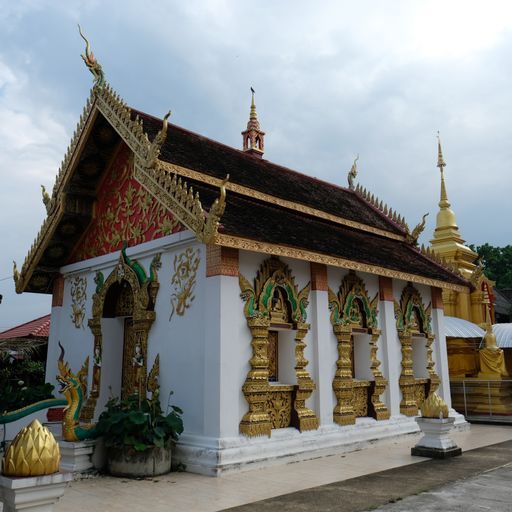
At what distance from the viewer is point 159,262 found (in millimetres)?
8039

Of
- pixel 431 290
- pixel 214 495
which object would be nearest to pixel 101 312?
pixel 214 495

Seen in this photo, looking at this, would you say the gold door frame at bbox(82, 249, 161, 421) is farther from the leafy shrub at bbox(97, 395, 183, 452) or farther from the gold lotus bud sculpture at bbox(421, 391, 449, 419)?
the gold lotus bud sculpture at bbox(421, 391, 449, 419)

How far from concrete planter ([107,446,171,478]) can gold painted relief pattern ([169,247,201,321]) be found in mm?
1859

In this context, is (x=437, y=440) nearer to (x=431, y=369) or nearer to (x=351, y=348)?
(x=351, y=348)

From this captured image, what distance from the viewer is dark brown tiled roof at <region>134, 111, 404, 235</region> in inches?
359

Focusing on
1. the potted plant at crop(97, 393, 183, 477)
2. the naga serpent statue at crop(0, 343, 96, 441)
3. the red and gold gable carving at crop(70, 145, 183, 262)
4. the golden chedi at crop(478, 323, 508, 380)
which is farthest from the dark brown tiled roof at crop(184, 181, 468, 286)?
the golden chedi at crop(478, 323, 508, 380)

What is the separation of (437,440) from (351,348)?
236 cm

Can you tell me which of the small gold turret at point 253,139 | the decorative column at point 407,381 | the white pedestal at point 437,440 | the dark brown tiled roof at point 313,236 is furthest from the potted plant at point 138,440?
the small gold turret at point 253,139

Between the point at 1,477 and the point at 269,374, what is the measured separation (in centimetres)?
491

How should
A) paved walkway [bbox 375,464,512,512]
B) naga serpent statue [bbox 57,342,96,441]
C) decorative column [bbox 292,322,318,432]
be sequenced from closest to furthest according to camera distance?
paved walkway [bbox 375,464,512,512] → naga serpent statue [bbox 57,342,96,441] → decorative column [bbox 292,322,318,432]

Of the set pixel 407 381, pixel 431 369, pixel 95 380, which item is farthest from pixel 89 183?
pixel 431 369

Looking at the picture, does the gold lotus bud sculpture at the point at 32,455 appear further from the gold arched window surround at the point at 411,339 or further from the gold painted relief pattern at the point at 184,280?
the gold arched window surround at the point at 411,339

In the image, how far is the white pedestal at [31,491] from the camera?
318cm

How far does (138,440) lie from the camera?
6.32 metres
